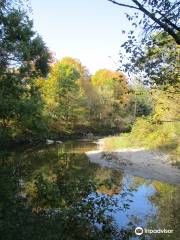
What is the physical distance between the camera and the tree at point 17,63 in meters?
12.2

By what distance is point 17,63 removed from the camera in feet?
54.6

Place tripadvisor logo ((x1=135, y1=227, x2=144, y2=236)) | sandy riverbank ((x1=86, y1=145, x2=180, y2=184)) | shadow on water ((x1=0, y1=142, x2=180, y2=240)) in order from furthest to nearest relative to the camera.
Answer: sandy riverbank ((x1=86, y1=145, x2=180, y2=184))
tripadvisor logo ((x1=135, y1=227, x2=144, y2=236))
shadow on water ((x1=0, y1=142, x2=180, y2=240))

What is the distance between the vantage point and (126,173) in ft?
85.8

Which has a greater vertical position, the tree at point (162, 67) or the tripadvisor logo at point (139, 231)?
the tree at point (162, 67)

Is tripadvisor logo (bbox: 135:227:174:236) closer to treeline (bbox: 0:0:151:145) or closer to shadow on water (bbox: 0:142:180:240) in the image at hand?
shadow on water (bbox: 0:142:180:240)

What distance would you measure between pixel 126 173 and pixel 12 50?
574 inches

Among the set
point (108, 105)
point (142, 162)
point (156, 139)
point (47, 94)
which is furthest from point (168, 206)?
point (108, 105)

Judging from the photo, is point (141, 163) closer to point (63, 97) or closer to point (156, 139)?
point (156, 139)

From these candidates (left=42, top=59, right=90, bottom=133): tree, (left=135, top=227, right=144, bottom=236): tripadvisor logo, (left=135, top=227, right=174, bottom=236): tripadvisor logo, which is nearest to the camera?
(left=135, top=227, right=144, bottom=236): tripadvisor logo

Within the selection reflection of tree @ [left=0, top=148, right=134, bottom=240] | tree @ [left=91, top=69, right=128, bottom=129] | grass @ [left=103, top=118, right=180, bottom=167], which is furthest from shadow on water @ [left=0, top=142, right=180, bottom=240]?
tree @ [left=91, top=69, right=128, bottom=129]

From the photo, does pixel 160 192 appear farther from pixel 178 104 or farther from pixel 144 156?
pixel 144 156

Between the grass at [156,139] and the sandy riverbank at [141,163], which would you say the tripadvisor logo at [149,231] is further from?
the grass at [156,139]

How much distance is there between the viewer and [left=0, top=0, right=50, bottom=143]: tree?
1219 cm

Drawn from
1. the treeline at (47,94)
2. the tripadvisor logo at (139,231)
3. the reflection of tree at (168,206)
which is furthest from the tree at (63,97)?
the tripadvisor logo at (139,231)
